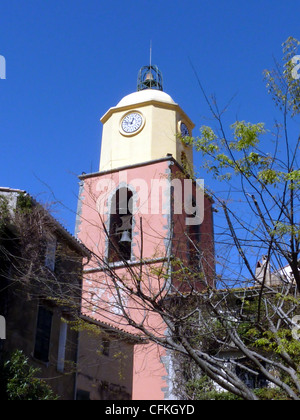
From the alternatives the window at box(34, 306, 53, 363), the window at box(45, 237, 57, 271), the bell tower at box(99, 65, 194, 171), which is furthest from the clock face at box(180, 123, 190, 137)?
the window at box(34, 306, 53, 363)

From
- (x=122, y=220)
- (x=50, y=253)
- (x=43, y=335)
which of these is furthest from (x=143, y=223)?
(x=43, y=335)

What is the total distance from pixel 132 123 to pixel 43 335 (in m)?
12.1

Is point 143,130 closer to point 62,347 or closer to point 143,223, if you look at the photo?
point 143,223

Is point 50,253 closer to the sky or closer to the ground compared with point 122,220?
closer to the ground

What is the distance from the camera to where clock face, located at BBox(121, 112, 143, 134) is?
23806 mm

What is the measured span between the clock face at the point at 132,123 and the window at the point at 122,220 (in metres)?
2.57

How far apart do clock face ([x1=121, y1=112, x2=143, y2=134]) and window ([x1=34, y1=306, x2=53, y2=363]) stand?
439 inches

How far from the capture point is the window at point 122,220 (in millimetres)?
22156

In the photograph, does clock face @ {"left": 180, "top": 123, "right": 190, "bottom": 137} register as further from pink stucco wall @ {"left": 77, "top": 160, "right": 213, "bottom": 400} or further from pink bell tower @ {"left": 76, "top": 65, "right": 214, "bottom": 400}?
pink stucco wall @ {"left": 77, "top": 160, "right": 213, "bottom": 400}

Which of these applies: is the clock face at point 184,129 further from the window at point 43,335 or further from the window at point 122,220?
the window at point 43,335

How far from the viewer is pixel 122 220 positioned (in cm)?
2308

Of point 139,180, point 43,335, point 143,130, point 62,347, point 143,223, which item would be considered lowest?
point 62,347
